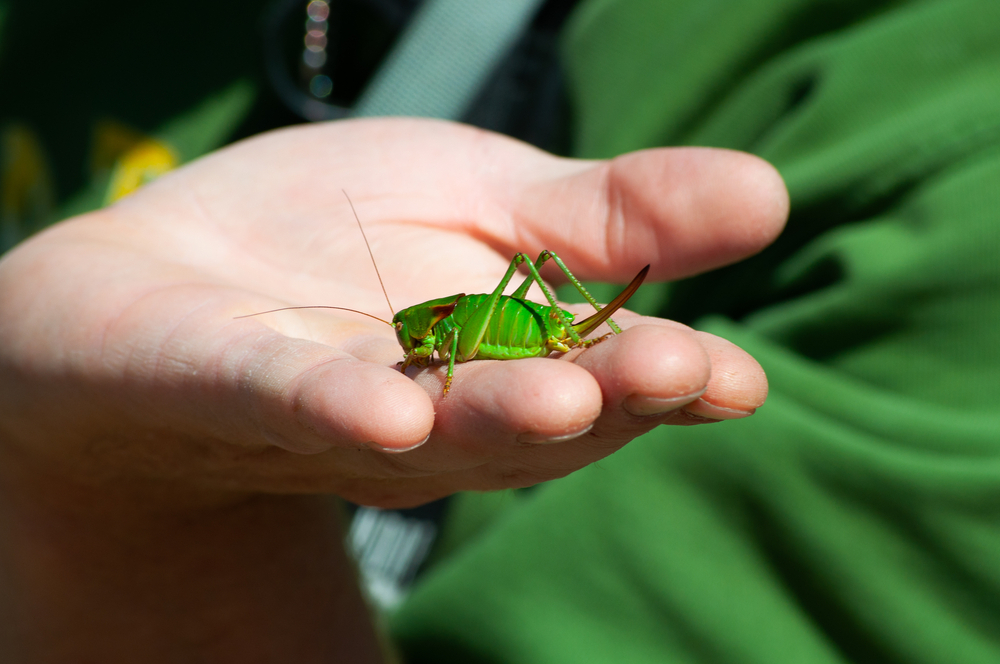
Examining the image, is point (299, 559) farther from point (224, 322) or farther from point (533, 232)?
point (533, 232)

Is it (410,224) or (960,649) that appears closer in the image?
(960,649)

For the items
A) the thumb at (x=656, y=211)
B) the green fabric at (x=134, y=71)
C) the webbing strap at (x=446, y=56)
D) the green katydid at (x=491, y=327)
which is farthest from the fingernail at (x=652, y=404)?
the green fabric at (x=134, y=71)

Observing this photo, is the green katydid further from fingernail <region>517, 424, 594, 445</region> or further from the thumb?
fingernail <region>517, 424, 594, 445</region>

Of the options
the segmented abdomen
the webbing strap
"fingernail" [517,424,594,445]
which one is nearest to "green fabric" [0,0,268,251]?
the webbing strap

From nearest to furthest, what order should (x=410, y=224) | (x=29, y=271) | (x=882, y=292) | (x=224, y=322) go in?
(x=224, y=322) < (x=29, y=271) < (x=882, y=292) < (x=410, y=224)

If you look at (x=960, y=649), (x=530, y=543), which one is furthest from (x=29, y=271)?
(x=960, y=649)

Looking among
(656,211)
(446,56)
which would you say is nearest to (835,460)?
(656,211)

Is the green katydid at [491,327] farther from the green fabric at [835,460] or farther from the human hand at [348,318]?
the green fabric at [835,460]
